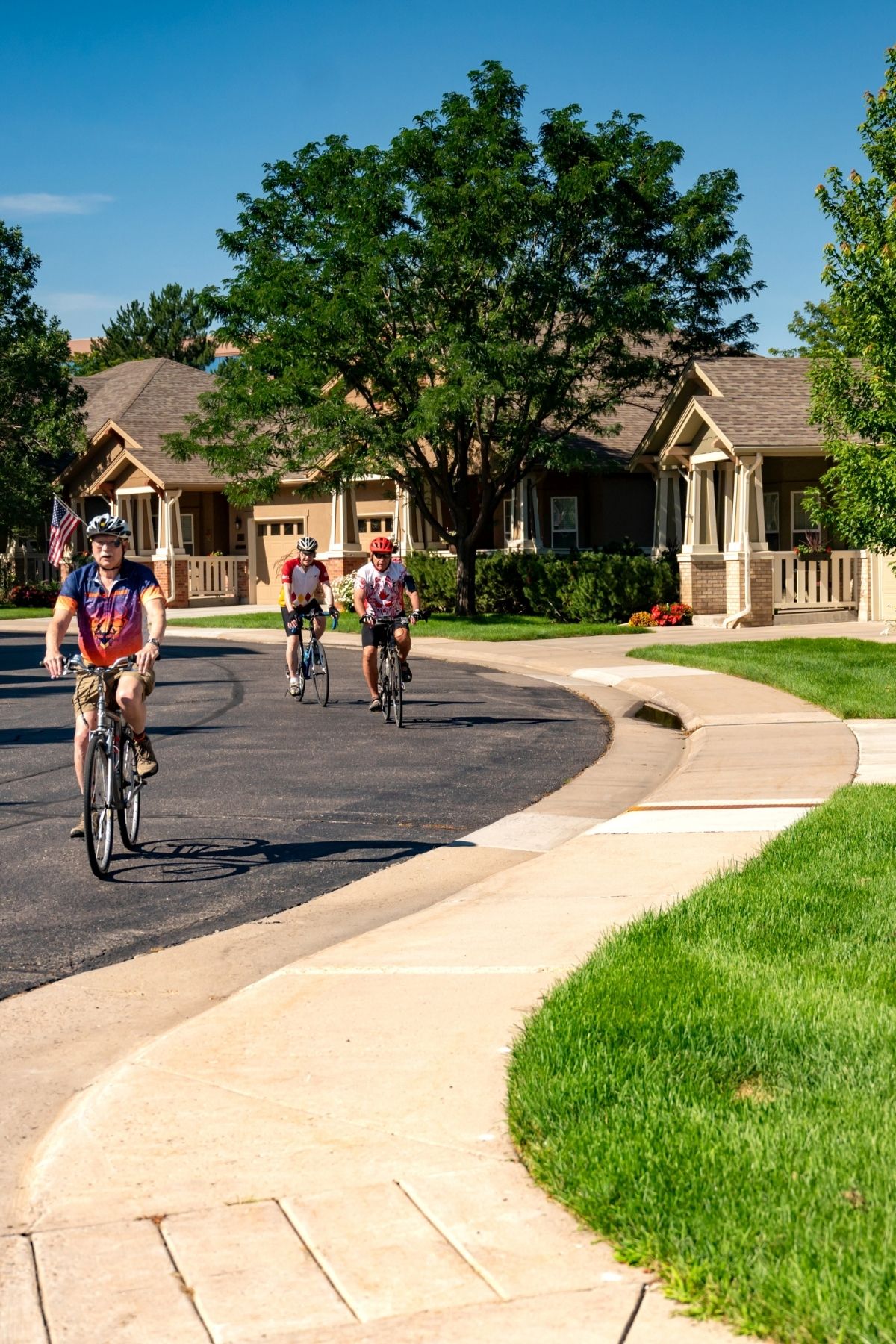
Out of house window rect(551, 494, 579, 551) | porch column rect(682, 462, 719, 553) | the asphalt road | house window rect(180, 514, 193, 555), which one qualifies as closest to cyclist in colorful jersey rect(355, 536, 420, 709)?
the asphalt road

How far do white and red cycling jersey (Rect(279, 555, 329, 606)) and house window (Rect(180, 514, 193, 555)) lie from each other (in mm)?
30437

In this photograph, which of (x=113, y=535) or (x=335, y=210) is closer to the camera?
(x=113, y=535)

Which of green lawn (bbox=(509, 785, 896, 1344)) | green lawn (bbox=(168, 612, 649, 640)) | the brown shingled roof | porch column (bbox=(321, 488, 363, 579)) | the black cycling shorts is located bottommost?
green lawn (bbox=(509, 785, 896, 1344))

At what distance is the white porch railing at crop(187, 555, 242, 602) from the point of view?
4625 centimetres

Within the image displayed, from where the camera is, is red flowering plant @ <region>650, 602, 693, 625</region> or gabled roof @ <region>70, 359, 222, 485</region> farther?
gabled roof @ <region>70, 359, 222, 485</region>

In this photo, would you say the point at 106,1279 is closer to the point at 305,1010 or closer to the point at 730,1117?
the point at 730,1117

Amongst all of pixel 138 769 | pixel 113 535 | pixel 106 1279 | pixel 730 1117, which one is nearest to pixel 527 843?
pixel 138 769

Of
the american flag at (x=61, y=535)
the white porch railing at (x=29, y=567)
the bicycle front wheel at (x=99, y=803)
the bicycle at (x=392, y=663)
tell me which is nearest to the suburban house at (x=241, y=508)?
the white porch railing at (x=29, y=567)

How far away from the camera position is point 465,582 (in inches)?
1368

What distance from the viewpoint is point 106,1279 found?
12.4 ft

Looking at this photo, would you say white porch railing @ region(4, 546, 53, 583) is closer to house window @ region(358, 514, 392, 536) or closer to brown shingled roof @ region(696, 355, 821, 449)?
house window @ region(358, 514, 392, 536)

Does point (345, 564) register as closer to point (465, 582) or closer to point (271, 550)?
point (465, 582)

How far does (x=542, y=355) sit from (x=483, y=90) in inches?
224

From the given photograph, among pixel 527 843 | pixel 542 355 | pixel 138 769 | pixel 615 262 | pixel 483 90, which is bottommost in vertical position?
pixel 527 843
